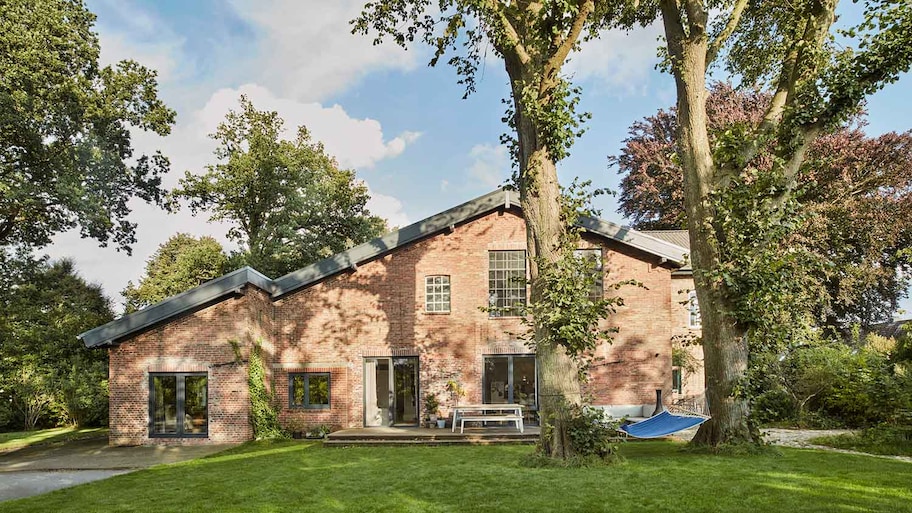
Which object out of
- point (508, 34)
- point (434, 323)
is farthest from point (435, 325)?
point (508, 34)

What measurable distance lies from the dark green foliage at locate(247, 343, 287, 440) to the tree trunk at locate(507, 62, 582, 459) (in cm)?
815

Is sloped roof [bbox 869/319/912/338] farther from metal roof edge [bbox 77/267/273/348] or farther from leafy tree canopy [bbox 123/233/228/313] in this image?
leafy tree canopy [bbox 123/233/228/313]

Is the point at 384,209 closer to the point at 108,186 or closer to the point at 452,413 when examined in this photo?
the point at 108,186

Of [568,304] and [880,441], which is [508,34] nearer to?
[568,304]

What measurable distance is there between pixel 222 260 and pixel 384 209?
352 inches

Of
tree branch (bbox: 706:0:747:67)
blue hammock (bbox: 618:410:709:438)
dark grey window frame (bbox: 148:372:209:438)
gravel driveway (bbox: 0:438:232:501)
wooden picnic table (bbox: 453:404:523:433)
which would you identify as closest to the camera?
gravel driveway (bbox: 0:438:232:501)

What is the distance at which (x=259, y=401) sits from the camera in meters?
14.9

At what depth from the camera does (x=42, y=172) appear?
1838 cm

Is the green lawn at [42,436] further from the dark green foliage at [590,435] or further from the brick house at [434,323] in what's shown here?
the dark green foliage at [590,435]

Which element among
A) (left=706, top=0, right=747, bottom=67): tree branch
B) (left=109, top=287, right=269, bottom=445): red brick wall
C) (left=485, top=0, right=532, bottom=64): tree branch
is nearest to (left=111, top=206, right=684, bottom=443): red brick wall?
(left=109, top=287, right=269, bottom=445): red brick wall

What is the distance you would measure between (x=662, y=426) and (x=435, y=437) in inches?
193

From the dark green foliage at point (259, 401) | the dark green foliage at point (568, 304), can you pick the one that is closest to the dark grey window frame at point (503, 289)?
the dark green foliage at point (259, 401)

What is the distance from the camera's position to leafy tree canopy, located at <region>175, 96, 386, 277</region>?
26.8 meters

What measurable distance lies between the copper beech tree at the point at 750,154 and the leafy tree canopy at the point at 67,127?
1554 cm
